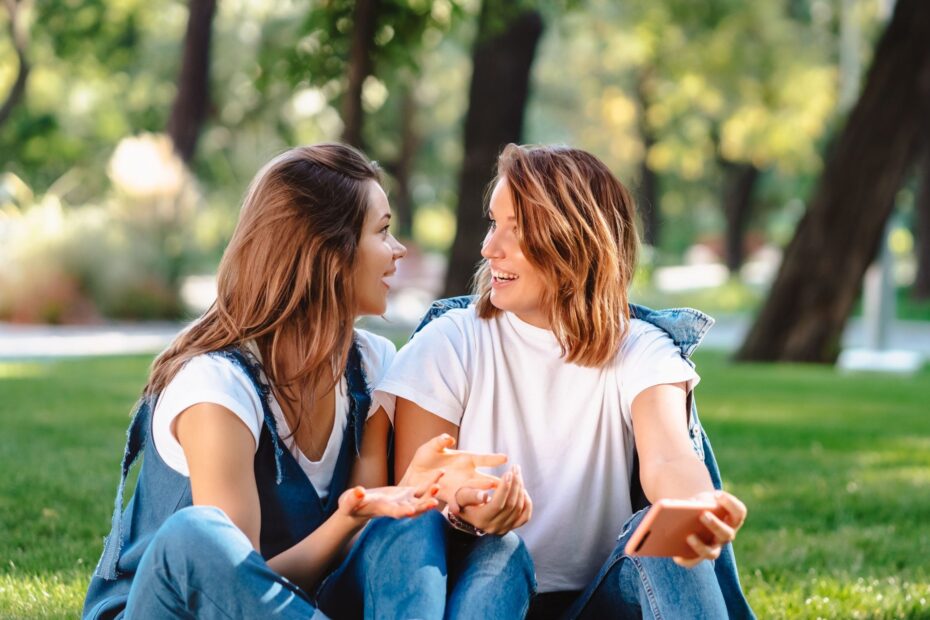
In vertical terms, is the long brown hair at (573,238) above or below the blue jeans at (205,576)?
above

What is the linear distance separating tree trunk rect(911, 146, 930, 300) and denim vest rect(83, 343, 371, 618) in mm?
24118

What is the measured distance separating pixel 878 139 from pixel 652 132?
1761 cm

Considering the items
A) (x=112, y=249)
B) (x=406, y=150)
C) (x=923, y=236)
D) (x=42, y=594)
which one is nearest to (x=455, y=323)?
(x=42, y=594)

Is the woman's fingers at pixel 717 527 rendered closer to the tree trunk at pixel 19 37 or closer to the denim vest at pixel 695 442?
the denim vest at pixel 695 442

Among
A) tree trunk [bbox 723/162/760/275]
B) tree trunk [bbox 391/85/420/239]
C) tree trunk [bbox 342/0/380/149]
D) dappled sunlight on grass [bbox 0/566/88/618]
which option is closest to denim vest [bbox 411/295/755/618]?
dappled sunlight on grass [bbox 0/566/88/618]

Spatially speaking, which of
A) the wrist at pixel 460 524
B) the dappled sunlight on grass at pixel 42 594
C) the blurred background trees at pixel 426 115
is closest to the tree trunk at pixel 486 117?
the blurred background trees at pixel 426 115

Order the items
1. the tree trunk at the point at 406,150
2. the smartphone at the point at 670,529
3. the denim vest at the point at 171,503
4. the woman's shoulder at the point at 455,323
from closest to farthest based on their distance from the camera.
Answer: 1. the smartphone at the point at 670,529
2. the denim vest at the point at 171,503
3. the woman's shoulder at the point at 455,323
4. the tree trunk at the point at 406,150

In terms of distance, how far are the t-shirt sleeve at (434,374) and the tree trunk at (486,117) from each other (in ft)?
29.1

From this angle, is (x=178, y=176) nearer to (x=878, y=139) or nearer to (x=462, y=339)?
(x=878, y=139)

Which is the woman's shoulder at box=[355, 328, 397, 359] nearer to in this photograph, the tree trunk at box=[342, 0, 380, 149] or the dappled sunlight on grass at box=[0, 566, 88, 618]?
the dappled sunlight on grass at box=[0, 566, 88, 618]

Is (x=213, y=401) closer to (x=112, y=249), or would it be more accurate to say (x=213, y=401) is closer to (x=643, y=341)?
(x=643, y=341)

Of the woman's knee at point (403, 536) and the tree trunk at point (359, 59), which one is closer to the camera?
the woman's knee at point (403, 536)

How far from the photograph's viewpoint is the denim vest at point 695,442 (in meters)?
3.09

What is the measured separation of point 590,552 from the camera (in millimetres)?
3146
